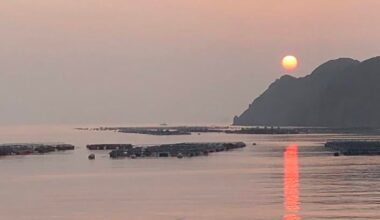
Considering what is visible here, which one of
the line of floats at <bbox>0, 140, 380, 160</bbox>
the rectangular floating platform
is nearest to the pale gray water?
the rectangular floating platform

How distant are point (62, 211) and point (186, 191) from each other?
44.1ft

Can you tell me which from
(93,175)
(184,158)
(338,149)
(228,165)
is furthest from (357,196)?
(338,149)

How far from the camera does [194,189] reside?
62.7m

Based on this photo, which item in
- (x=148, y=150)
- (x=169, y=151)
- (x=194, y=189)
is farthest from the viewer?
(x=169, y=151)

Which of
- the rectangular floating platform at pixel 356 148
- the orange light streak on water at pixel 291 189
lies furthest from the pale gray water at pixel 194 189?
the rectangular floating platform at pixel 356 148

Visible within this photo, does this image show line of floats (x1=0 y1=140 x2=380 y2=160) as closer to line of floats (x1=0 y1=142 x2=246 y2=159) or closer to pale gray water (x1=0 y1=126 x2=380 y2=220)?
line of floats (x1=0 y1=142 x2=246 y2=159)

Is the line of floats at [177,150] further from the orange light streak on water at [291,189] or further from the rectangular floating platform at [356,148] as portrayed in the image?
the orange light streak on water at [291,189]

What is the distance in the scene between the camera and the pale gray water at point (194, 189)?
4825 centimetres

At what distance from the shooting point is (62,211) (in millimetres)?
50250

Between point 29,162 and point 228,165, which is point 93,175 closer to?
point 228,165

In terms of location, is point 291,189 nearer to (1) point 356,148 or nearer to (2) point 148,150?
(1) point 356,148

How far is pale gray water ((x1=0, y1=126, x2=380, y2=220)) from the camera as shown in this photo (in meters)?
48.2

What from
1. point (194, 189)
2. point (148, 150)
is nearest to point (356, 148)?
point (148, 150)

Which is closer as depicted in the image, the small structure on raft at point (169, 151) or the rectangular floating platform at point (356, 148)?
the rectangular floating platform at point (356, 148)
